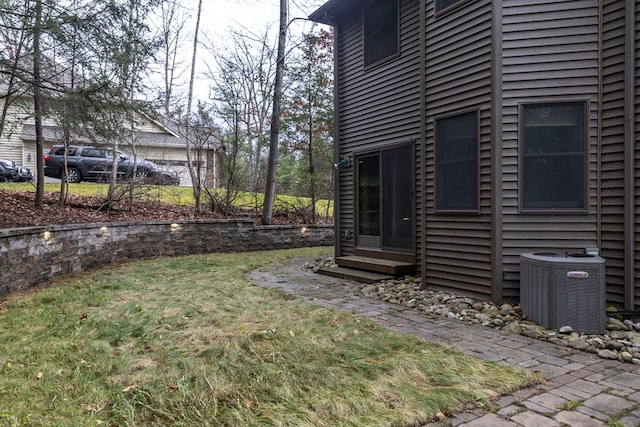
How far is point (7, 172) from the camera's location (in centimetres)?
1129

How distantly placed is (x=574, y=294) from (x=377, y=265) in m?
2.96

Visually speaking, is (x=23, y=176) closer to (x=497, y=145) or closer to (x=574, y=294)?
(x=497, y=145)

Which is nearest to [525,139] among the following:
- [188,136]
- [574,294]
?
[574,294]

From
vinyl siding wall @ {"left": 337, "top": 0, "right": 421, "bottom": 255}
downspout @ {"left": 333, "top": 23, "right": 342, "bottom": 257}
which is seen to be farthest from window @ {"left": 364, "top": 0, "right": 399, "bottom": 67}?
downspout @ {"left": 333, "top": 23, "right": 342, "bottom": 257}

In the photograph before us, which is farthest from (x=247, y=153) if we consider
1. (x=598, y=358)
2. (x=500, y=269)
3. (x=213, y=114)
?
(x=598, y=358)

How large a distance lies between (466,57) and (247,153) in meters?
8.63

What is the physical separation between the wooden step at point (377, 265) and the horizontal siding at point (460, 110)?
65 cm

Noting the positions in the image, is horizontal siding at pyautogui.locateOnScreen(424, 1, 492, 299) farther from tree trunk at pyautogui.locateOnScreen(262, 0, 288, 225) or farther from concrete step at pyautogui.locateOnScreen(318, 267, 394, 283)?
tree trunk at pyautogui.locateOnScreen(262, 0, 288, 225)

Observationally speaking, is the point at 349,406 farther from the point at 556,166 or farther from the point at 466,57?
the point at 466,57

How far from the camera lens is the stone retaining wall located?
500cm

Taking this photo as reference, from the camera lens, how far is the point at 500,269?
14.3 feet

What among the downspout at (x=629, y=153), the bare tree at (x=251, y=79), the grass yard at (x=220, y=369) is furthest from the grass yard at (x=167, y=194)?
the downspout at (x=629, y=153)

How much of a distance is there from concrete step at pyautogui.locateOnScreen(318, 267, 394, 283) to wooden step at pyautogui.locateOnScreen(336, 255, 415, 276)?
66 millimetres

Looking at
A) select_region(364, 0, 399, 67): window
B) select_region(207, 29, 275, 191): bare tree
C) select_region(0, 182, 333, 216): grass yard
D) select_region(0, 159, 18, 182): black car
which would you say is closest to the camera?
select_region(364, 0, 399, 67): window
